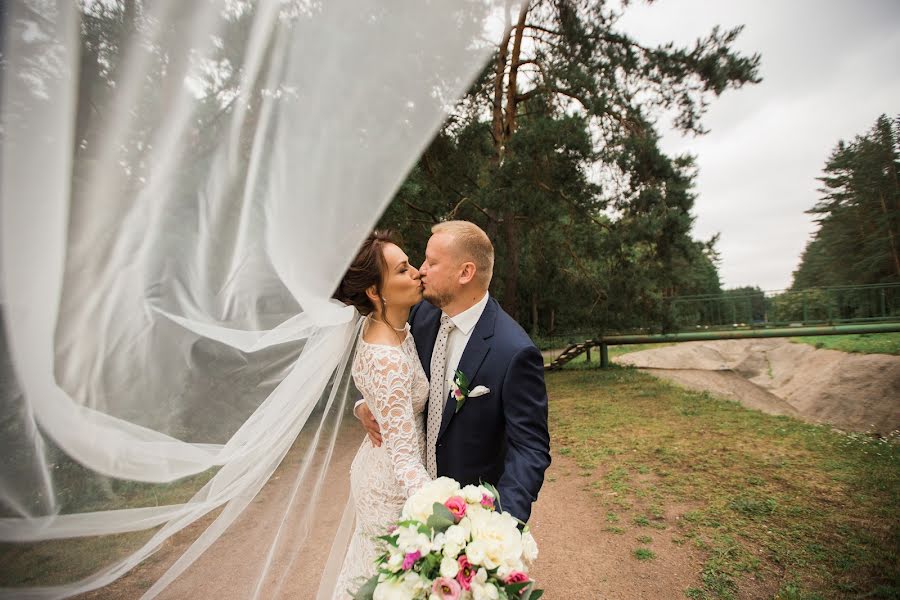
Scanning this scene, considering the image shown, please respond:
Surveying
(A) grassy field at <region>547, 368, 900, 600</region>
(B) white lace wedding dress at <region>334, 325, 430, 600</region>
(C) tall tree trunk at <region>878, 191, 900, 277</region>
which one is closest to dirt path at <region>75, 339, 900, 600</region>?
(A) grassy field at <region>547, 368, 900, 600</region>

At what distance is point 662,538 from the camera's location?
418 centimetres

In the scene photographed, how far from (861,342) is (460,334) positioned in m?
14.6

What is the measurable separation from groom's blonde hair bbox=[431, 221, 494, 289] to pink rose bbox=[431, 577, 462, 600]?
4.27 ft

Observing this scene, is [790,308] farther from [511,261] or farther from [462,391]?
[462,391]

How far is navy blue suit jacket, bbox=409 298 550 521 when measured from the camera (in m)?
1.98

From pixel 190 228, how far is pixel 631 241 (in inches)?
361

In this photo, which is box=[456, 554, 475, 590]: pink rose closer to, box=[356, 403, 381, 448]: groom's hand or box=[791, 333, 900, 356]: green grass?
box=[356, 403, 381, 448]: groom's hand

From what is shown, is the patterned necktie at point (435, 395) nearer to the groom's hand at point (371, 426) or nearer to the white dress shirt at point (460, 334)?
the white dress shirt at point (460, 334)

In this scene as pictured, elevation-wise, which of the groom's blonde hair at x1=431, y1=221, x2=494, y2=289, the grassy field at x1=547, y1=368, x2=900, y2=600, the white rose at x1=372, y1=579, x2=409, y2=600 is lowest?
the grassy field at x1=547, y1=368, x2=900, y2=600

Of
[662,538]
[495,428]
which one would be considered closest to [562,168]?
[662,538]

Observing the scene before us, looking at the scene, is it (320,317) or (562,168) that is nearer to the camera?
(320,317)

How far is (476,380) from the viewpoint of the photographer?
2.07 meters

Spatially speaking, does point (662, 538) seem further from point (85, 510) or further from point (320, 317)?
point (85, 510)

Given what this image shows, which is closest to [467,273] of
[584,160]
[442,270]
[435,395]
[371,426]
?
[442,270]
